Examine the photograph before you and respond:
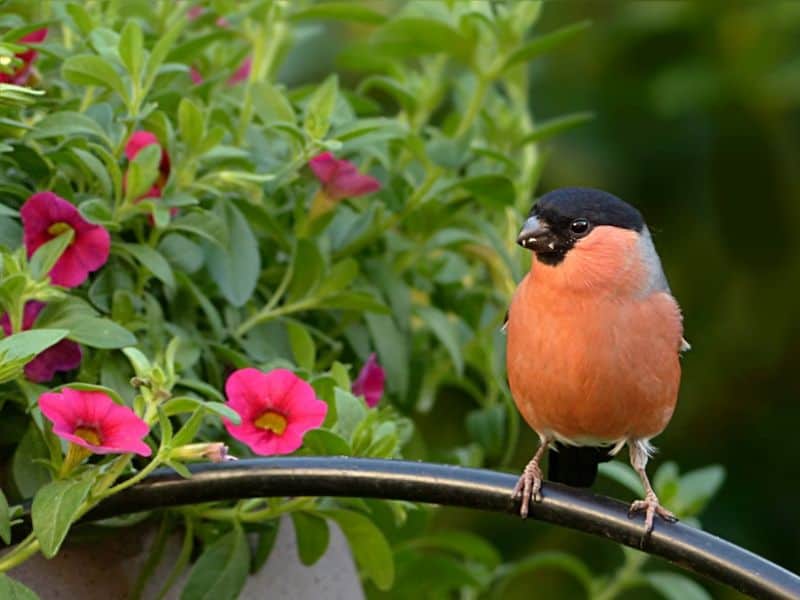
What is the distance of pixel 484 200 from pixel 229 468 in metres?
A: 0.61

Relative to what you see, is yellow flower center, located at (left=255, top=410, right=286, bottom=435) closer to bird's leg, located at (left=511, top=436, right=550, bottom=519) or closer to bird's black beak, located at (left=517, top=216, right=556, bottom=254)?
bird's leg, located at (left=511, top=436, right=550, bottom=519)

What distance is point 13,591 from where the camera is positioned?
51.9 inches

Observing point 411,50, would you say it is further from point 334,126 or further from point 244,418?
point 244,418

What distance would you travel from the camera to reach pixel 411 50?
1953 millimetres

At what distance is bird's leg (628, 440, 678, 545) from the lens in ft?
A: 4.45

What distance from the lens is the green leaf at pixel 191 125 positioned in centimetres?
159

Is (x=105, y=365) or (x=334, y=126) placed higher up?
(x=334, y=126)

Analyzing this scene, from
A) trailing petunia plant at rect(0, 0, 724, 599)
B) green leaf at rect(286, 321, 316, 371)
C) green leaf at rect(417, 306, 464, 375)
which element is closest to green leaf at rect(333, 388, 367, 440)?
trailing petunia plant at rect(0, 0, 724, 599)

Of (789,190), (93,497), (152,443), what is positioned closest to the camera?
(93,497)

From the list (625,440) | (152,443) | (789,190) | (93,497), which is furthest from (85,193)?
(789,190)

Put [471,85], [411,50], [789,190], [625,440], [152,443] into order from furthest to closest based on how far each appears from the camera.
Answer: [789,190]
[471,85]
[411,50]
[625,440]
[152,443]

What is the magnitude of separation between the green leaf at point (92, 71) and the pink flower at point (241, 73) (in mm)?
460

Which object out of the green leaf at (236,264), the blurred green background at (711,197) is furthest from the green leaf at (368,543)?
the blurred green background at (711,197)

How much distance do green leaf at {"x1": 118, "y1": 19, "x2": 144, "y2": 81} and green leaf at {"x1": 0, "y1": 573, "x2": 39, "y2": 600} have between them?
0.52 meters
